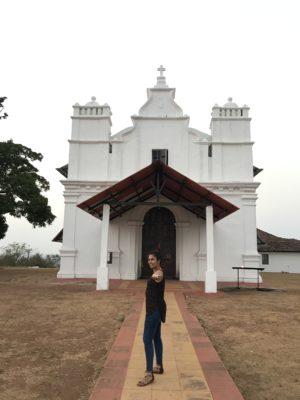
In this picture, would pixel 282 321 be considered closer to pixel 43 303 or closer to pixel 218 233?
pixel 43 303

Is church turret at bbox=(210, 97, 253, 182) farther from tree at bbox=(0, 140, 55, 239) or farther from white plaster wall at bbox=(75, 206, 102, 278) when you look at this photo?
tree at bbox=(0, 140, 55, 239)

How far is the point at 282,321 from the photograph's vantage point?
24.7 ft

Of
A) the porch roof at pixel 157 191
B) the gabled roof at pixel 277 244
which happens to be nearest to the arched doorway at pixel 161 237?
the porch roof at pixel 157 191

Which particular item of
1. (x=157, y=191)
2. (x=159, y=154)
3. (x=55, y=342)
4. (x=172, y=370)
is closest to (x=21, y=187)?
(x=159, y=154)

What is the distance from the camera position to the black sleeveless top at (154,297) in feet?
13.6

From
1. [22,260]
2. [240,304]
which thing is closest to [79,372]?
[240,304]

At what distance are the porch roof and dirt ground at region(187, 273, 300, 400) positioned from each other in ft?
10.2

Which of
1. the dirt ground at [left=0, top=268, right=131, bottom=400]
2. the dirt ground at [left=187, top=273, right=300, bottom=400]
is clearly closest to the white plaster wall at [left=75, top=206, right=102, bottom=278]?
the dirt ground at [left=0, top=268, right=131, bottom=400]

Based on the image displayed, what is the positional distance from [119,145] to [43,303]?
9.12 metres

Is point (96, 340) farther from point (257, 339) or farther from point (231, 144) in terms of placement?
point (231, 144)

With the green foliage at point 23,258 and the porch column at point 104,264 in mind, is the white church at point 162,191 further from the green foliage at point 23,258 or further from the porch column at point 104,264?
the green foliage at point 23,258

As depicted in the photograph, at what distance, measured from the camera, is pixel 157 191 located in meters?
11.3

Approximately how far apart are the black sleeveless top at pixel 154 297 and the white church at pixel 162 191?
1000 cm

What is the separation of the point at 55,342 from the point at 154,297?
256cm
